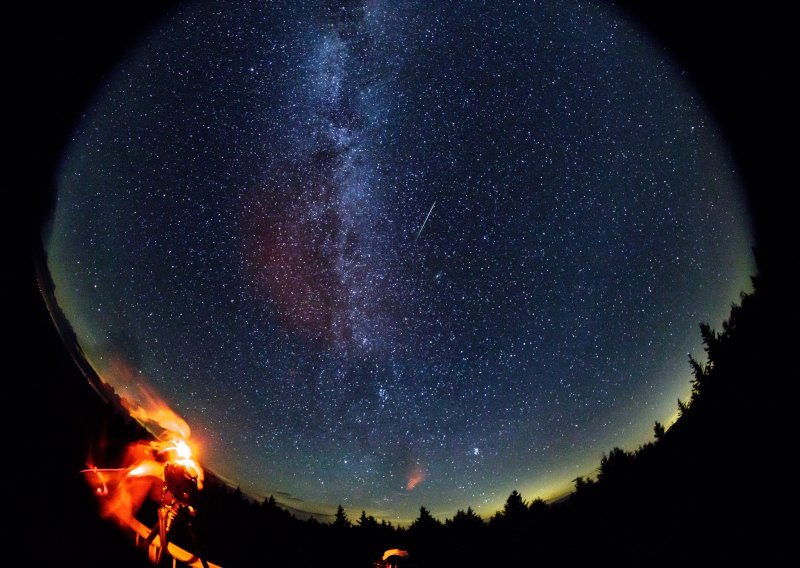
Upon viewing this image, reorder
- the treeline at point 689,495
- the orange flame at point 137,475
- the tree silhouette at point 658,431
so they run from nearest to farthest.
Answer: the orange flame at point 137,475, the treeline at point 689,495, the tree silhouette at point 658,431

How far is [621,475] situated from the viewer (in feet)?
55.7

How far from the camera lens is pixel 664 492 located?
11.3 metres

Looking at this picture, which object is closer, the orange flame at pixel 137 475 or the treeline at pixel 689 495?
the orange flame at pixel 137 475

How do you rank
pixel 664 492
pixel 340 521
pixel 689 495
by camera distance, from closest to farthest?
pixel 689 495 < pixel 664 492 < pixel 340 521

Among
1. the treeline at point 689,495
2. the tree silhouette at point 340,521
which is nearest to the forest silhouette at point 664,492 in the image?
the treeline at point 689,495

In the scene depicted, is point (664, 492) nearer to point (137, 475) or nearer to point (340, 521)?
point (137, 475)

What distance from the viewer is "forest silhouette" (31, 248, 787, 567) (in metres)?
4.12

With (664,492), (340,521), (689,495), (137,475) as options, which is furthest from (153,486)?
(340,521)

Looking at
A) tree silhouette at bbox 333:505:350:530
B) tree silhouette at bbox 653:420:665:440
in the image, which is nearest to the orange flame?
tree silhouette at bbox 653:420:665:440

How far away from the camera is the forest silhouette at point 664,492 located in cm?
412

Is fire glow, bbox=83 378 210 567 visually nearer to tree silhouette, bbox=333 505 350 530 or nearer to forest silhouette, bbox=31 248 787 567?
forest silhouette, bbox=31 248 787 567

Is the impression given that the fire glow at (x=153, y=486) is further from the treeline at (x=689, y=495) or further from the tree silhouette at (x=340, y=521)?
the tree silhouette at (x=340, y=521)

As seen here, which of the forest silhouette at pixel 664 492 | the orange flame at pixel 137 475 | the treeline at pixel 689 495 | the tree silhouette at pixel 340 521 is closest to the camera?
the orange flame at pixel 137 475

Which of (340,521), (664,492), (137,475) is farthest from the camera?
(340,521)
